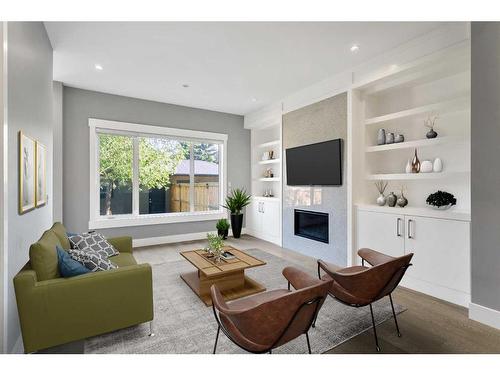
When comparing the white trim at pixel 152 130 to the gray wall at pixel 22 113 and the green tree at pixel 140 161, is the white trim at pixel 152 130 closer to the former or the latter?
the green tree at pixel 140 161

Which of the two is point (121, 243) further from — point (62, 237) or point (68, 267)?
point (68, 267)

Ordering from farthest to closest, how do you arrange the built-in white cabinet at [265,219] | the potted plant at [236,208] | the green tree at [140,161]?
the potted plant at [236,208] < the built-in white cabinet at [265,219] < the green tree at [140,161]

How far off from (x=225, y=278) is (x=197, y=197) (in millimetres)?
3199

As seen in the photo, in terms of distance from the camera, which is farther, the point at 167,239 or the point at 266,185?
the point at 266,185

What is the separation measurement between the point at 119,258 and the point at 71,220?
2352 mm

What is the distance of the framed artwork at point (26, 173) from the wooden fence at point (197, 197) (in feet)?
10.7

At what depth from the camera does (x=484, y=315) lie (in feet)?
7.54

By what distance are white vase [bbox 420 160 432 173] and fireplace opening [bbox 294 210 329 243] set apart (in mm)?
1496

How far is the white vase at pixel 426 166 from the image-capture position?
10.4 feet

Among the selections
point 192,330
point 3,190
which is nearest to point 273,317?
point 192,330

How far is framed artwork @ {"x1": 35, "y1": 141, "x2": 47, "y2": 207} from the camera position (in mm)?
2469

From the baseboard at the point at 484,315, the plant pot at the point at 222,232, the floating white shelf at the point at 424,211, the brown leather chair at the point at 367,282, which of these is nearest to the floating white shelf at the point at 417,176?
the floating white shelf at the point at 424,211

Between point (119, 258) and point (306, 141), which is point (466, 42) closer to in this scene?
point (306, 141)
